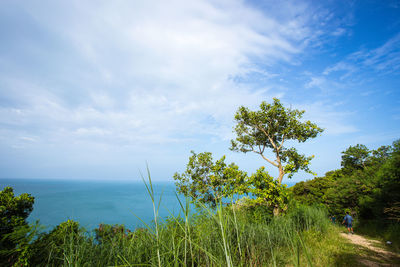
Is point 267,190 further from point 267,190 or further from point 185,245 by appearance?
point 185,245

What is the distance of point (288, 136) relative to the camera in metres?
10.1

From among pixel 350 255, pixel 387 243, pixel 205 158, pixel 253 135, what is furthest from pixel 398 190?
pixel 205 158

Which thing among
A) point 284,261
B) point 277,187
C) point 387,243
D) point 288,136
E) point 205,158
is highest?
point 288,136

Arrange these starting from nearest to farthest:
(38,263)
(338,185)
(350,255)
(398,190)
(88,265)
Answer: (88,265) → (38,263) → (350,255) → (398,190) → (338,185)

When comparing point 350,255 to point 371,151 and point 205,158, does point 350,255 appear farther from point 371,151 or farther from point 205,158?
point 371,151

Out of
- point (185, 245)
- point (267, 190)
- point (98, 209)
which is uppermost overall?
point (185, 245)

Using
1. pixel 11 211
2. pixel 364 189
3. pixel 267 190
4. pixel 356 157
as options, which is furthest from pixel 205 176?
pixel 356 157

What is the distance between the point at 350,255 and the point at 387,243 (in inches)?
176

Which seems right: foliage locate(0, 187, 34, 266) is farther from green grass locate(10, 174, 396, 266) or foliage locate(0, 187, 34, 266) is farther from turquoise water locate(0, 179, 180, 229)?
green grass locate(10, 174, 396, 266)

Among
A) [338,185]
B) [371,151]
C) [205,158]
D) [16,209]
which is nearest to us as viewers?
[16,209]

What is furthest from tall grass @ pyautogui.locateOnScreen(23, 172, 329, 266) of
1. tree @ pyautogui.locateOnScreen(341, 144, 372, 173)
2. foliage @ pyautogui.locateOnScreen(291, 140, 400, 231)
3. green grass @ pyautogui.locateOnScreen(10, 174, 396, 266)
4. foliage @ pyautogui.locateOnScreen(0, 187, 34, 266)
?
tree @ pyautogui.locateOnScreen(341, 144, 372, 173)

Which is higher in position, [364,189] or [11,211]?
[11,211]

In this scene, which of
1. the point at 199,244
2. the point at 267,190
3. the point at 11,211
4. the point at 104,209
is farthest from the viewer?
the point at 104,209

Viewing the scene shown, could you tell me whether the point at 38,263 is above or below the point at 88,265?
below
